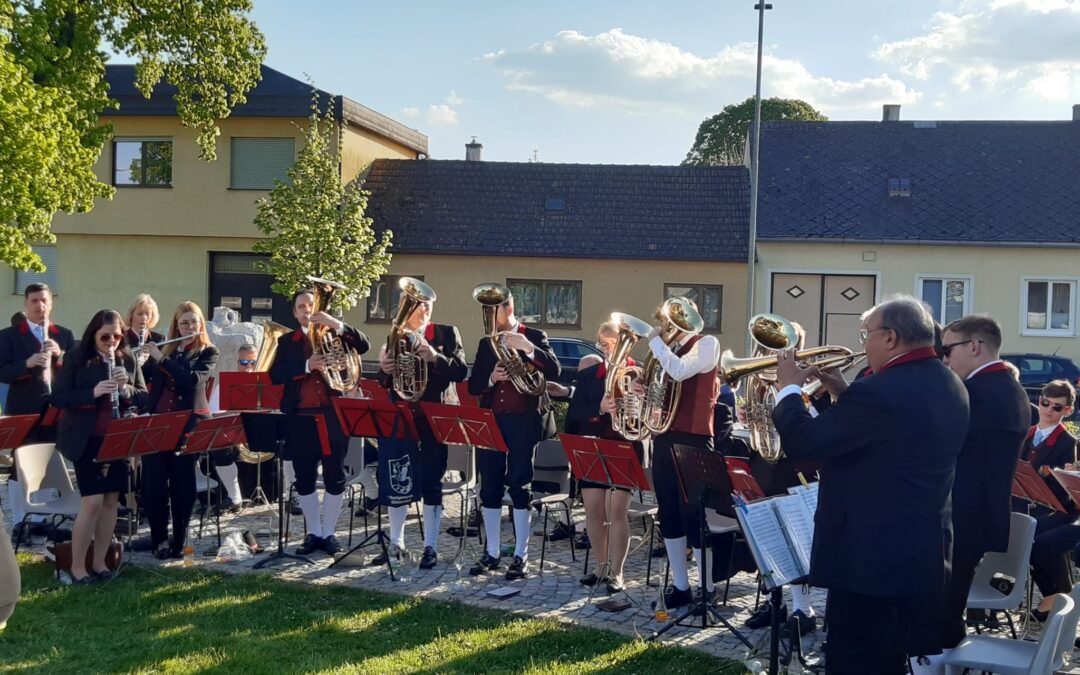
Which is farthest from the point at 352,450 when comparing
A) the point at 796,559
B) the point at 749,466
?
the point at 796,559

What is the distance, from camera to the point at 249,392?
26.2 feet

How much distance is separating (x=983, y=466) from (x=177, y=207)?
22.0 m

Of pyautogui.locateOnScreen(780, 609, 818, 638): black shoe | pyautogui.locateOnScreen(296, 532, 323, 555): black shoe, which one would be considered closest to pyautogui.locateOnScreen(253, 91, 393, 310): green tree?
pyautogui.locateOnScreen(296, 532, 323, 555): black shoe

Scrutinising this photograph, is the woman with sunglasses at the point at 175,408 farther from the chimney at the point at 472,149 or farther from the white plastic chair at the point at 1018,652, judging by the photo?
the chimney at the point at 472,149

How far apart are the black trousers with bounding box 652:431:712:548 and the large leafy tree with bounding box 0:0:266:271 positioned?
1072 centimetres

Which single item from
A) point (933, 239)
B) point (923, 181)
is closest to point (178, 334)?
point (933, 239)

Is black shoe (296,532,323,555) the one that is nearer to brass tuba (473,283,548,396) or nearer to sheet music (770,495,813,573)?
brass tuba (473,283,548,396)

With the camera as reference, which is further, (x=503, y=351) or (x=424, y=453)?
(x=424, y=453)

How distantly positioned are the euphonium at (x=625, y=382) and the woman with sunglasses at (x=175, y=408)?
3377 millimetres

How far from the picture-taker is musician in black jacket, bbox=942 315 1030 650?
4.96 m

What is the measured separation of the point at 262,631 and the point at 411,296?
2.58m

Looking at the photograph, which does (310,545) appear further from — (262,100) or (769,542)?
(262,100)

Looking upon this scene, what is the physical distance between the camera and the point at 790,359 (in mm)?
4320

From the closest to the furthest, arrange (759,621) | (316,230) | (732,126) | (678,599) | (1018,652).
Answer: (1018,652), (759,621), (678,599), (316,230), (732,126)
